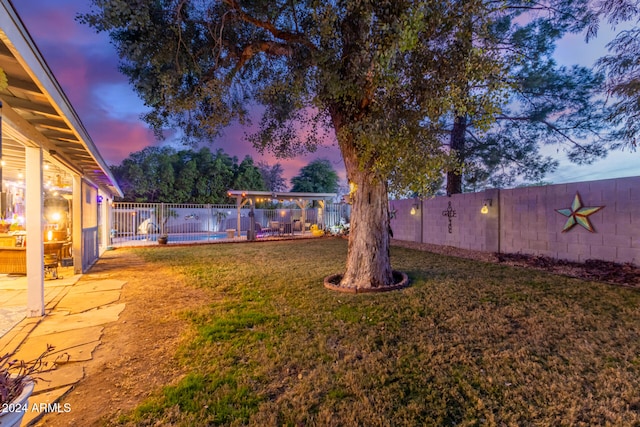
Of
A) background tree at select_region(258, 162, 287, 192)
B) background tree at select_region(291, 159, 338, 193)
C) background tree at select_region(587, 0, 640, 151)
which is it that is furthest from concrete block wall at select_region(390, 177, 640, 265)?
background tree at select_region(258, 162, 287, 192)

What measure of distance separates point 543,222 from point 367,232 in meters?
4.89

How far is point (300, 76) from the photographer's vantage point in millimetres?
5109

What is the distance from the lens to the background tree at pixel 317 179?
2970 cm

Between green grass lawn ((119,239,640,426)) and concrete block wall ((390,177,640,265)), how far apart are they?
1353 mm

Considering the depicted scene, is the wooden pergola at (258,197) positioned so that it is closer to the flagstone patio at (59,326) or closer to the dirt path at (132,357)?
the flagstone patio at (59,326)

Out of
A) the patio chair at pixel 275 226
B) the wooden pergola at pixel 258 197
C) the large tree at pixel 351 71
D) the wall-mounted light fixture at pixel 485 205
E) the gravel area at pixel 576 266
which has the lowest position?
the gravel area at pixel 576 266

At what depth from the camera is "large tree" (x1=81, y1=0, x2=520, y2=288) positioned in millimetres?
3969

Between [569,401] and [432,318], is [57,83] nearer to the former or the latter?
[432,318]

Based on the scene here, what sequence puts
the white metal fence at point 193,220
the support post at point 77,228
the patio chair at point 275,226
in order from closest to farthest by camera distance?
the support post at point 77,228
the white metal fence at point 193,220
the patio chair at point 275,226

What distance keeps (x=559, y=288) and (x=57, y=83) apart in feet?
25.2

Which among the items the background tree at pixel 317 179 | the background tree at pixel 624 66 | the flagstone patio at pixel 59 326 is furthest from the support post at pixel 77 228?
the background tree at pixel 317 179

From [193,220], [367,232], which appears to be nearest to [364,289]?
[367,232]

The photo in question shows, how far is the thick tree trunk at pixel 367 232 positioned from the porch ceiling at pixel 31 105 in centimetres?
387

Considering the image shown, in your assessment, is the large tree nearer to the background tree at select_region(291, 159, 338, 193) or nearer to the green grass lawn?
the green grass lawn
